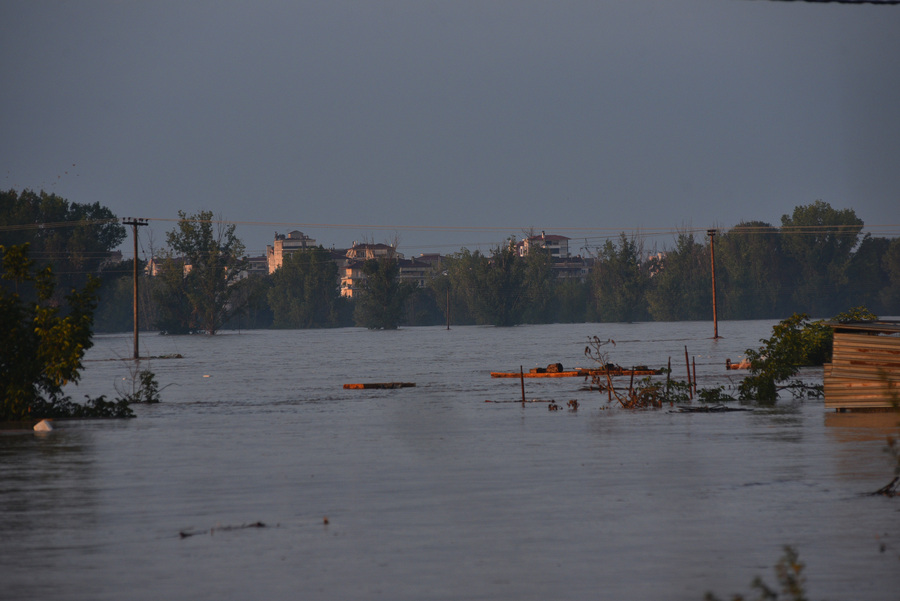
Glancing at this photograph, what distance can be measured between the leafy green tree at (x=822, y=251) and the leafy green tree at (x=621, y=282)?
862 inches

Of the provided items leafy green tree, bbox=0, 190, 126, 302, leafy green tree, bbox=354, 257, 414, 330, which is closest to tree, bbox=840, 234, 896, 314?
leafy green tree, bbox=354, 257, 414, 330

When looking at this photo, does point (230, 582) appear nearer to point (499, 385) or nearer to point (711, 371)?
point (499, 385)

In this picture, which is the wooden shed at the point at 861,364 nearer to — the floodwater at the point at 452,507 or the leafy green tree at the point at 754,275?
the floodwater at the point at 452,507

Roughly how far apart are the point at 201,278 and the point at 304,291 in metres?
32.5

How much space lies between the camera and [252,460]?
18234 millimetres

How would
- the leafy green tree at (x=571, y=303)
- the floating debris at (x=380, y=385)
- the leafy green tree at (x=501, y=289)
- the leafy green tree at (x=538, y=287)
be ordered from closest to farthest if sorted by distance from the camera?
1. the floating debris at (x=380, y=385)
2. the leafy green tree at (x=501, y=289)
3. the leafy green tree at (x=538, y=287)
4. the leafy green tree at (x=571, y=303)

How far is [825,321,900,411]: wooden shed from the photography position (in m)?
22.2

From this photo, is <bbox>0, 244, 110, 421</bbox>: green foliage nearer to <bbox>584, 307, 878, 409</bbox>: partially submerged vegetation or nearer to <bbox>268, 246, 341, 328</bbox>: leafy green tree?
<bbox>584, 307, 878, 409</bbox>: partially submerged vegetation

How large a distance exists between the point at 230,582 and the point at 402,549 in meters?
1.93

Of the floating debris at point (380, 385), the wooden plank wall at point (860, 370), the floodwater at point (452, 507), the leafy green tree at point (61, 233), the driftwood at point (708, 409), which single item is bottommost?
the floodwater at point (452, 507)

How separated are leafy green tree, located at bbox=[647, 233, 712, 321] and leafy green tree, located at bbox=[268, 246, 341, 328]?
5166 cm

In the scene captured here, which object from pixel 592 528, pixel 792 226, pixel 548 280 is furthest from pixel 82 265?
pixel 592 528

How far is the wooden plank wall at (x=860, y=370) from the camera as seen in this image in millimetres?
22141

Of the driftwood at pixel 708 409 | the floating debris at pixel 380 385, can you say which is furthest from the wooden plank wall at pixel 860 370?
the floating debris at pixel 380 385
